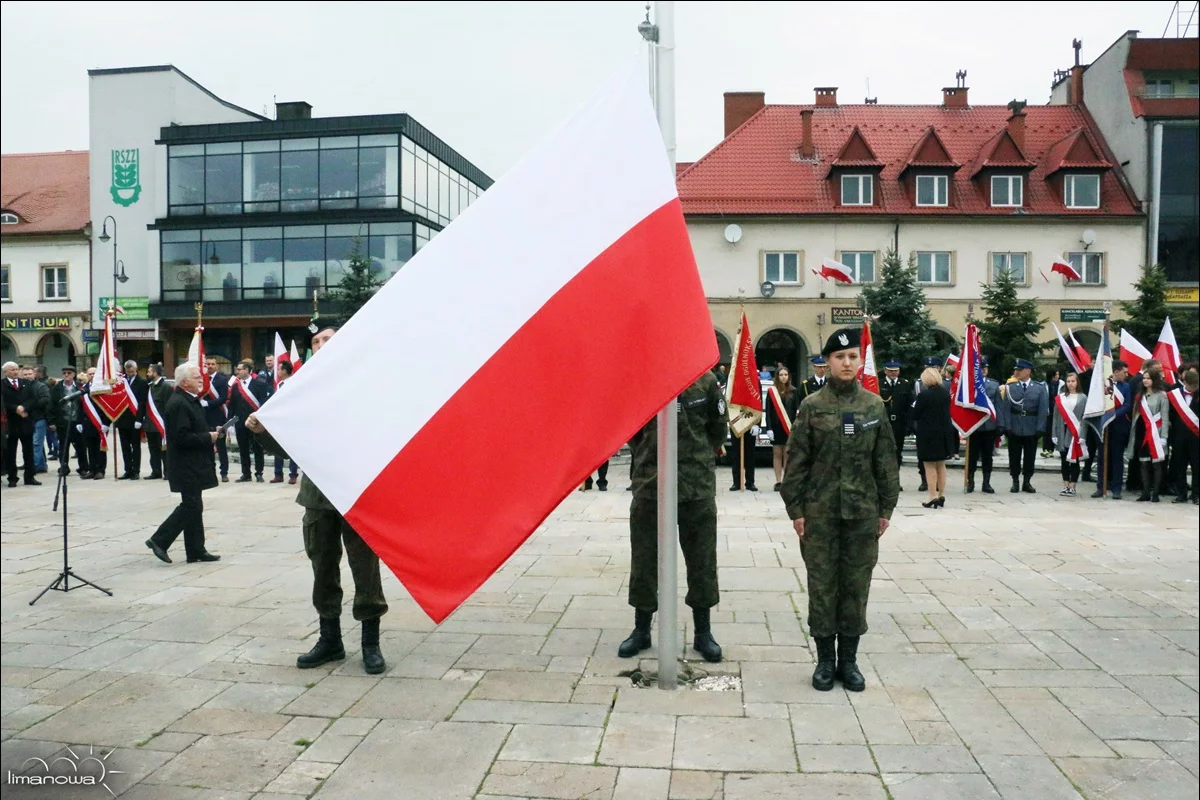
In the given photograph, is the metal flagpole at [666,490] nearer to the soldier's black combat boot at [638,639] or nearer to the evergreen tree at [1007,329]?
the soldier's black combat boot at [638,639]

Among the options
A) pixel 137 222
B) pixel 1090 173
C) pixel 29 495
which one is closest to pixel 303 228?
pixel 137 222

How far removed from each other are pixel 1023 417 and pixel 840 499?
35.6ft

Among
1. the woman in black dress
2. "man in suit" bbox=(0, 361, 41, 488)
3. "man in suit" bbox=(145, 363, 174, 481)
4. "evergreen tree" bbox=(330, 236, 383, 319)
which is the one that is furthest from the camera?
"evergreen tree" bbox=(330, 236, 383, 319)

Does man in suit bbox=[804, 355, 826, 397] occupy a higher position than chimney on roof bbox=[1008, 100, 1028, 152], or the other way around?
chimney on roof bbox=[1008, 100, 1028, 152]

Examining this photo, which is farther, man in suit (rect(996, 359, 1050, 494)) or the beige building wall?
the beige building wall

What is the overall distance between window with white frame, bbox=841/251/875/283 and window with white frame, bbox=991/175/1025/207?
530cm

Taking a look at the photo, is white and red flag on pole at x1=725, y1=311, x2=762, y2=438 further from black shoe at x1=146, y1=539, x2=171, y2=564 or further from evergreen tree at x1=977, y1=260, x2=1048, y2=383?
evergreen tree at x1=977, y1=260, x2=1048, y2=383

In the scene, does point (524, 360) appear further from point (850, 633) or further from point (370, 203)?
point (370, 203)

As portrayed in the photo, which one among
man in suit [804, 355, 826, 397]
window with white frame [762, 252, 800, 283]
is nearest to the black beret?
man in suit [804, 355, 826, 397]

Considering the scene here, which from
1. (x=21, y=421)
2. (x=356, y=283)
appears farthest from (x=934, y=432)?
(x=356, y=283)

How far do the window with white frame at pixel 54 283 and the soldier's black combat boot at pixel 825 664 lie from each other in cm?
4698

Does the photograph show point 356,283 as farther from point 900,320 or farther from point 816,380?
point 816,380

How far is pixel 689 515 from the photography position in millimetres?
5934

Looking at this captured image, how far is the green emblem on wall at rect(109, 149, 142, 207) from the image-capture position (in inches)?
256
